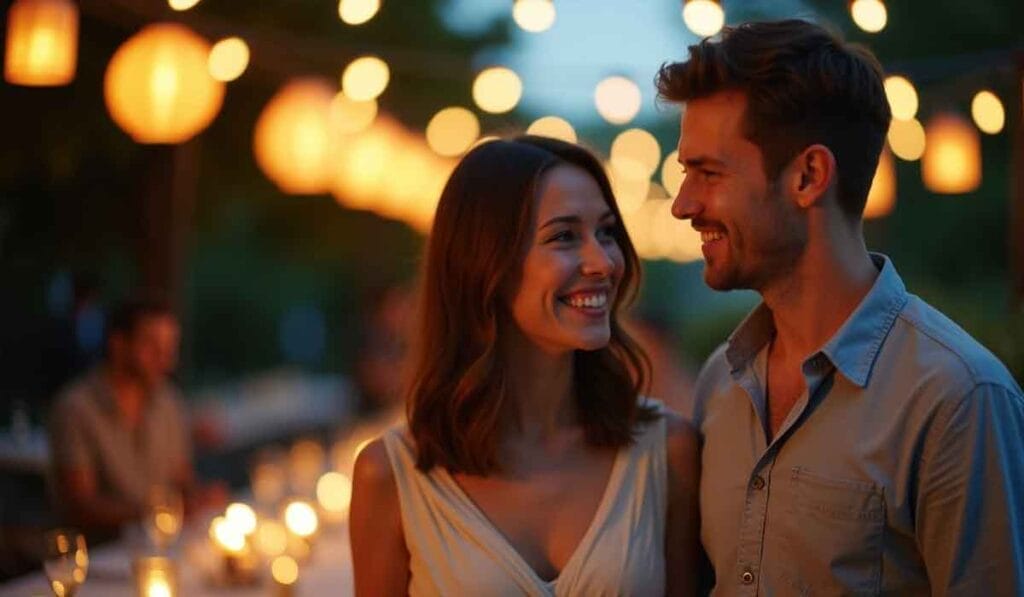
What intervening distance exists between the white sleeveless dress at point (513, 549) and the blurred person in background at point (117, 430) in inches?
149

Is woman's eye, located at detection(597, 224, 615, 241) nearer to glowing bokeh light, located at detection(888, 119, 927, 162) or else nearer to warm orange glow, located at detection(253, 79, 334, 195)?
warm orange glow, located at detection(253, 79, 334, 195)

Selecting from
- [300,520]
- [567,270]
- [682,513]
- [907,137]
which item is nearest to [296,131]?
[300,520]

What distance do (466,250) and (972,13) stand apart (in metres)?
12.5

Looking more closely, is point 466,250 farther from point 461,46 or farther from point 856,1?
point 461,46

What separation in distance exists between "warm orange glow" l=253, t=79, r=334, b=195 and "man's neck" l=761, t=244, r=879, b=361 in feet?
19.3

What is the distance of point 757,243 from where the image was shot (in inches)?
129

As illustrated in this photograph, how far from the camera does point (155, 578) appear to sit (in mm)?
4516

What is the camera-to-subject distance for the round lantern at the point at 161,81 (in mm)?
6797

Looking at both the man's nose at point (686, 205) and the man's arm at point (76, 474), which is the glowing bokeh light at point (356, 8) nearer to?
the man's arm at point (76, 474)

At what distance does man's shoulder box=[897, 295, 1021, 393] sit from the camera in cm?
296

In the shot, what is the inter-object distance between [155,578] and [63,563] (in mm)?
564

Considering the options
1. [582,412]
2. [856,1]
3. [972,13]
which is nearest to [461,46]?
[972,13]

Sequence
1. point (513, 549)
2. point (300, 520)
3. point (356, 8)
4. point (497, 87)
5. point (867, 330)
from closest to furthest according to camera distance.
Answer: point (867, 330)
point (513, 549)
point (300, 520)
point (356, 8)
point (497, 87)

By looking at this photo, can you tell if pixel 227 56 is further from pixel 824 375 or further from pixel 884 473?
pixel 884 473
